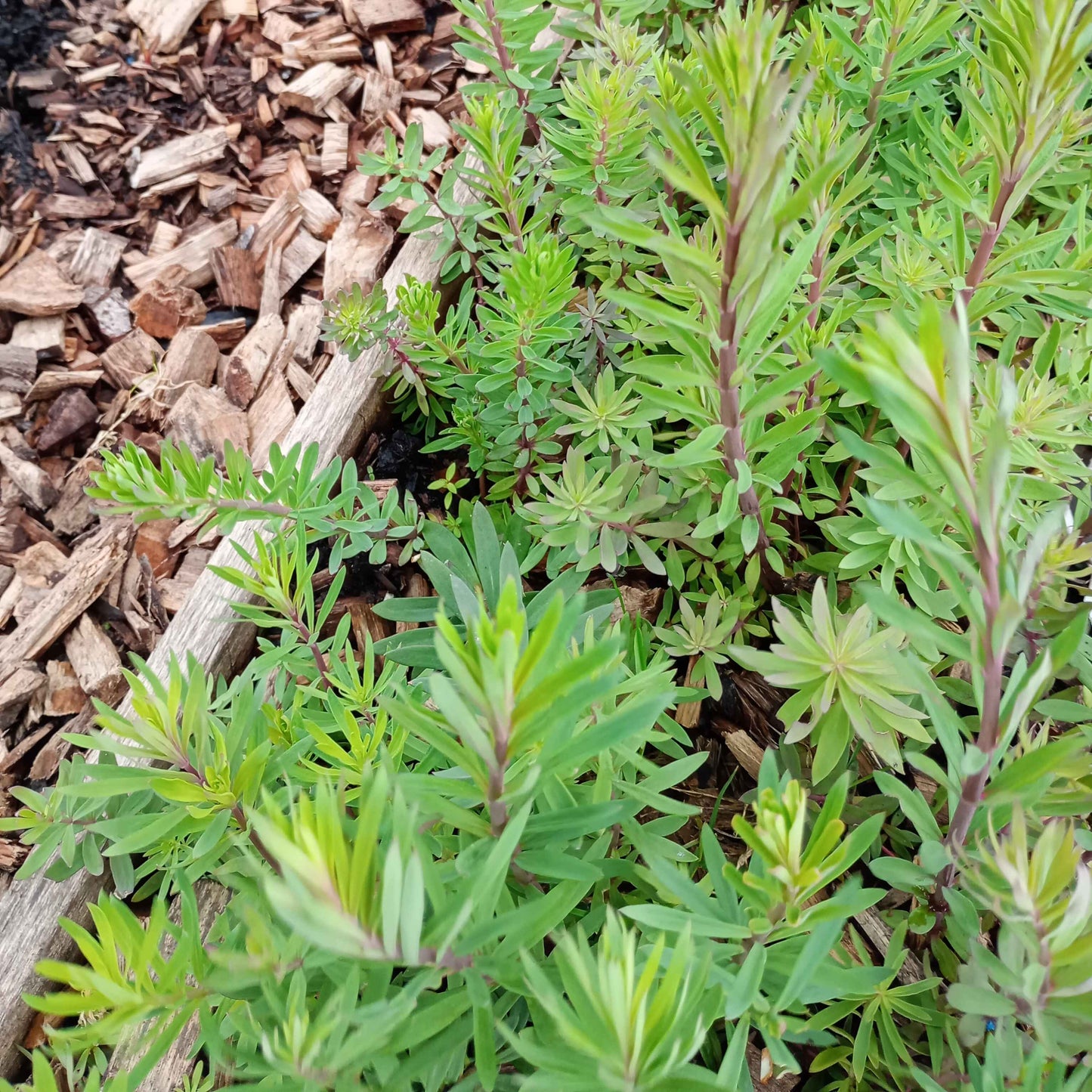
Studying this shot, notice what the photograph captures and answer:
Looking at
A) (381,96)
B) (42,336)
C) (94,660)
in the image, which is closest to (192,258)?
(42,336)

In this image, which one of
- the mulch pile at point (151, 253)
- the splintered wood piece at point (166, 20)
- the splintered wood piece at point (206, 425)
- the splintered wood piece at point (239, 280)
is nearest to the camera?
the mulch pile at point (151, 253)

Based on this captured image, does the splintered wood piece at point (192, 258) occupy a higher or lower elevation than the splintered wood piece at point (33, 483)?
higher

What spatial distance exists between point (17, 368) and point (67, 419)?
0.27 meters

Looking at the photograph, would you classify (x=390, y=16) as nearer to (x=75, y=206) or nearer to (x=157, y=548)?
(x=75, y=206)

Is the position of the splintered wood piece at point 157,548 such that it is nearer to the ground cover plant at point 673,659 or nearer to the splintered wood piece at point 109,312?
the ground cover plant at point 673,659

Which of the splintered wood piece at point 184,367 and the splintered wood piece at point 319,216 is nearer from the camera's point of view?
the splintered wood piece at point 184,367

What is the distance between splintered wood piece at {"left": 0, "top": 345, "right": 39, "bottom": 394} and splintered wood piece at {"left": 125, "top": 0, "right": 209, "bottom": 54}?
1361 millimetres

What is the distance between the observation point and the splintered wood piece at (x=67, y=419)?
A: 2.50 meters

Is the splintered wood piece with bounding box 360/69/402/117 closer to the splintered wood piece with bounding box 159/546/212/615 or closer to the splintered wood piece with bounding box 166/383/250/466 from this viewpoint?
the splintered wood piece with bounding box 166/383/250/466

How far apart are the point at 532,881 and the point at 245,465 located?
34.7 inches

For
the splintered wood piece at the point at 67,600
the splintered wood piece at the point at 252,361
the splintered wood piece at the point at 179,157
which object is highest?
the splintered wood piece at the point at 179,157

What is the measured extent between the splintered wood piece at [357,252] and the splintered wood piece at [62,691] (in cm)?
131

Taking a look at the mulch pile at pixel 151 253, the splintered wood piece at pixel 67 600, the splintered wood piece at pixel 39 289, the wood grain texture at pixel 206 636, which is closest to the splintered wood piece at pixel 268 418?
the mulch pile at pixel 151 253

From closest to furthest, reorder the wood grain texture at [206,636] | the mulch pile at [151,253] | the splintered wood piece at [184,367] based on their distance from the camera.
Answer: the wood grain texture at [206,636] → the mulch pile at [151,253] → the splintered wood piece at [184,367]
